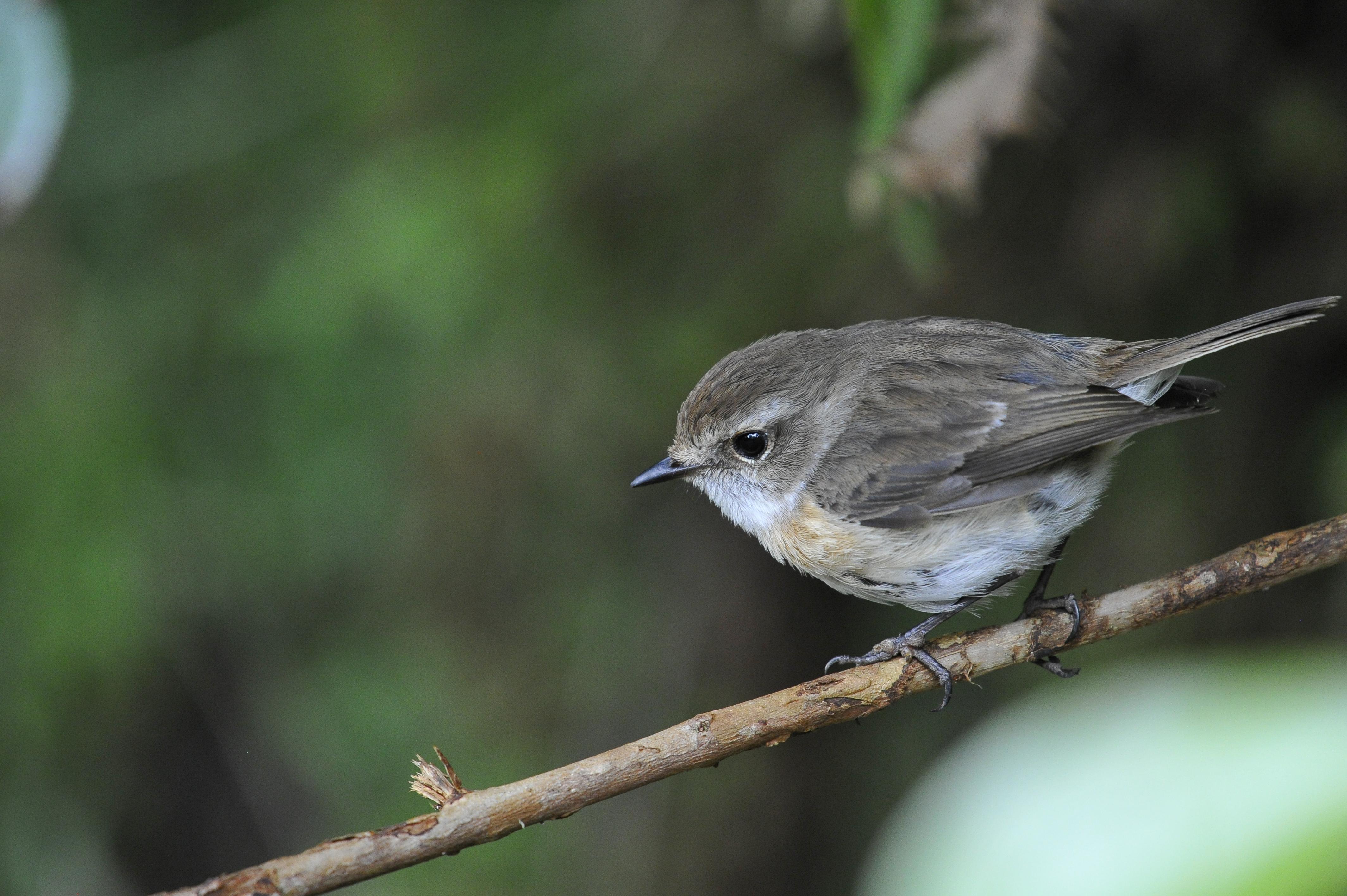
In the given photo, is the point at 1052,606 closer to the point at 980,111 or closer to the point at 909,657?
the point at 909,657

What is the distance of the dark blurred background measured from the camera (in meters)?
4.27

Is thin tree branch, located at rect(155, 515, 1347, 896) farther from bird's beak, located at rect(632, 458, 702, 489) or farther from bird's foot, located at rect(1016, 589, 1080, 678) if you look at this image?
bird's beak, located at rect(632, 458, 702, 489)

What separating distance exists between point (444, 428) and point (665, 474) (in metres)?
1.84

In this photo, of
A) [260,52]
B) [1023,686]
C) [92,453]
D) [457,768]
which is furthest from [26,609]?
[1023,686]

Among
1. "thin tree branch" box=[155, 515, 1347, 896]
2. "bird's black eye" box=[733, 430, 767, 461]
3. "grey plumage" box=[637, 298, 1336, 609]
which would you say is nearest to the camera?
"thin tree branch" box=[155, 515, 1347, 896]

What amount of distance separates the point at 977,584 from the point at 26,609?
3.87m

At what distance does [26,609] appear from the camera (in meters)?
4.32

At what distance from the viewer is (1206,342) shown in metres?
2.58

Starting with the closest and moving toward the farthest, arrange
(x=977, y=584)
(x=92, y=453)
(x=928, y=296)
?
(x=977, y=584) < (x=928, y=296) < (x=92, y=453)

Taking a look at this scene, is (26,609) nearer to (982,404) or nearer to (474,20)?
(474,20)

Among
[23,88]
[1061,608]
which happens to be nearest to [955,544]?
[1061,608]

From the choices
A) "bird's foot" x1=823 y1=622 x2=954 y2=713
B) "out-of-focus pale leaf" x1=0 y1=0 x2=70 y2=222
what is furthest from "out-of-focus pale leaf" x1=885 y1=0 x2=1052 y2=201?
"out-of-focus pale leaf" x1=0 y1=0 x2=70 y2=222

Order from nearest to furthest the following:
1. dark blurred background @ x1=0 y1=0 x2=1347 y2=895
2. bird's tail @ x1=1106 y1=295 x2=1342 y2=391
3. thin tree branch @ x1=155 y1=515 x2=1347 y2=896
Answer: thin tree branch @ x1=155 y1=515 x2=1347 y2=896 < bird's tail @ x1=1106 y1=295 x2=1342 y2=391 < dark blurred background @ x1=0 y1=0 x2=1347 y2=895

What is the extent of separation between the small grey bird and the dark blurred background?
44.9 inches
